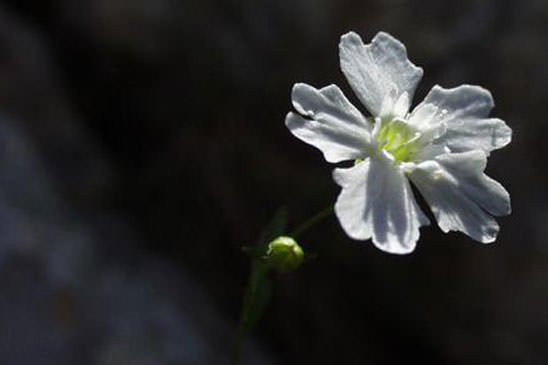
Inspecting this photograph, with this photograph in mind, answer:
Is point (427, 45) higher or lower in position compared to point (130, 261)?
higher

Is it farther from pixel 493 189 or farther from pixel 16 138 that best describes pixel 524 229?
pixel 16 138

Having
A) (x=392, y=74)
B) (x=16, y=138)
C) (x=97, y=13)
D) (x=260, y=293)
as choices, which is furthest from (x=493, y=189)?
(x=97, y=13)

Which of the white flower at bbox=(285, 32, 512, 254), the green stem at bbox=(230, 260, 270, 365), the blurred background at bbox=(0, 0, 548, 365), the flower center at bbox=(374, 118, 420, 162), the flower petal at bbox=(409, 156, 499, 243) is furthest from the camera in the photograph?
the blurred background at bbox=(0, 0, 548, 365)

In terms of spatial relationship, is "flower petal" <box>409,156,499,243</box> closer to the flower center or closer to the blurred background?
the flower center

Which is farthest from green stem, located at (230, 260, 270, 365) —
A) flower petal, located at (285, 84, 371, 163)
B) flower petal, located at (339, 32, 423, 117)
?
flower petal, located at (339, 32, 423, 117)

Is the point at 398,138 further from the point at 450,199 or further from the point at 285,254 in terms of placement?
the point at 285,254

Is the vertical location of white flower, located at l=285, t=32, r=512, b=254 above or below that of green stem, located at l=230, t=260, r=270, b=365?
above

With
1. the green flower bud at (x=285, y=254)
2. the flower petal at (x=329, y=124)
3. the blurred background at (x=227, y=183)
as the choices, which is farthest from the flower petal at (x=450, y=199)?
the blurred background at (x=227, y=183)
